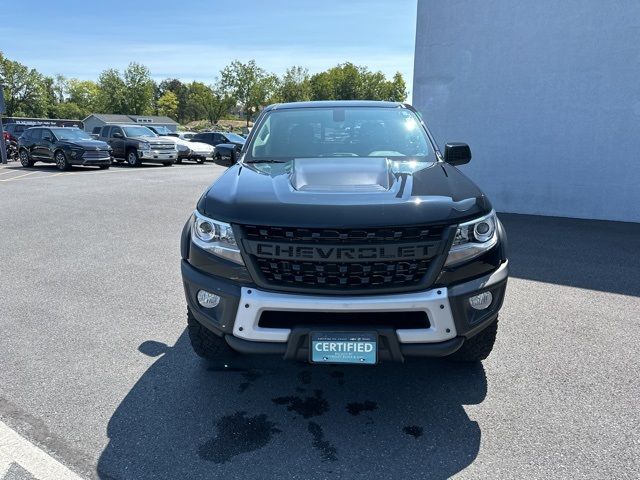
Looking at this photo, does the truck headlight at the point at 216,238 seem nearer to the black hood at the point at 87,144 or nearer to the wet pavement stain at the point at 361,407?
the wet pavement stain at the point at 361,407

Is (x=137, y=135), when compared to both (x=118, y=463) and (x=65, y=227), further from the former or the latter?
(x=118, y=463)

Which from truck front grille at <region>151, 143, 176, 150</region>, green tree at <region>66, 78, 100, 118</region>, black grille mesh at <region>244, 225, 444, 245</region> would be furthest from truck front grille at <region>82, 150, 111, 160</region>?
green tree at <region>66, 78, 100, 118</region>

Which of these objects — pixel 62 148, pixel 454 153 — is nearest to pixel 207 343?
pixel 454 153

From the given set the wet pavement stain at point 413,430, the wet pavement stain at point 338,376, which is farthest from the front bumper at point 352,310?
the wet pavement stain at point 338,376

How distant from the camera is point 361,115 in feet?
14.2

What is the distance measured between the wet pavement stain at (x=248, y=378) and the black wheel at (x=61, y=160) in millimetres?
18380

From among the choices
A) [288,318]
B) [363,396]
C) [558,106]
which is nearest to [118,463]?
[288,318]

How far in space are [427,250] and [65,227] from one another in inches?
292

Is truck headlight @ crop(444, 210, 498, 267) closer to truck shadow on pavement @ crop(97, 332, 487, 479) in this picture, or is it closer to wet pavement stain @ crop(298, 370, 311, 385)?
truck shadow on pavement @ crop(97, 332, 487, 479)

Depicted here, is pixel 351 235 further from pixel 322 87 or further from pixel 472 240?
pixel 322 87

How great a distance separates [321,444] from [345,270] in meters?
0.95

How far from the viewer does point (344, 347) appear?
256cm

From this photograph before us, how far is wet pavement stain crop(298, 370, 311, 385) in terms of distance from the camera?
327cm

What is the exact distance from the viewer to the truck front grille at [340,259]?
2523 mm
